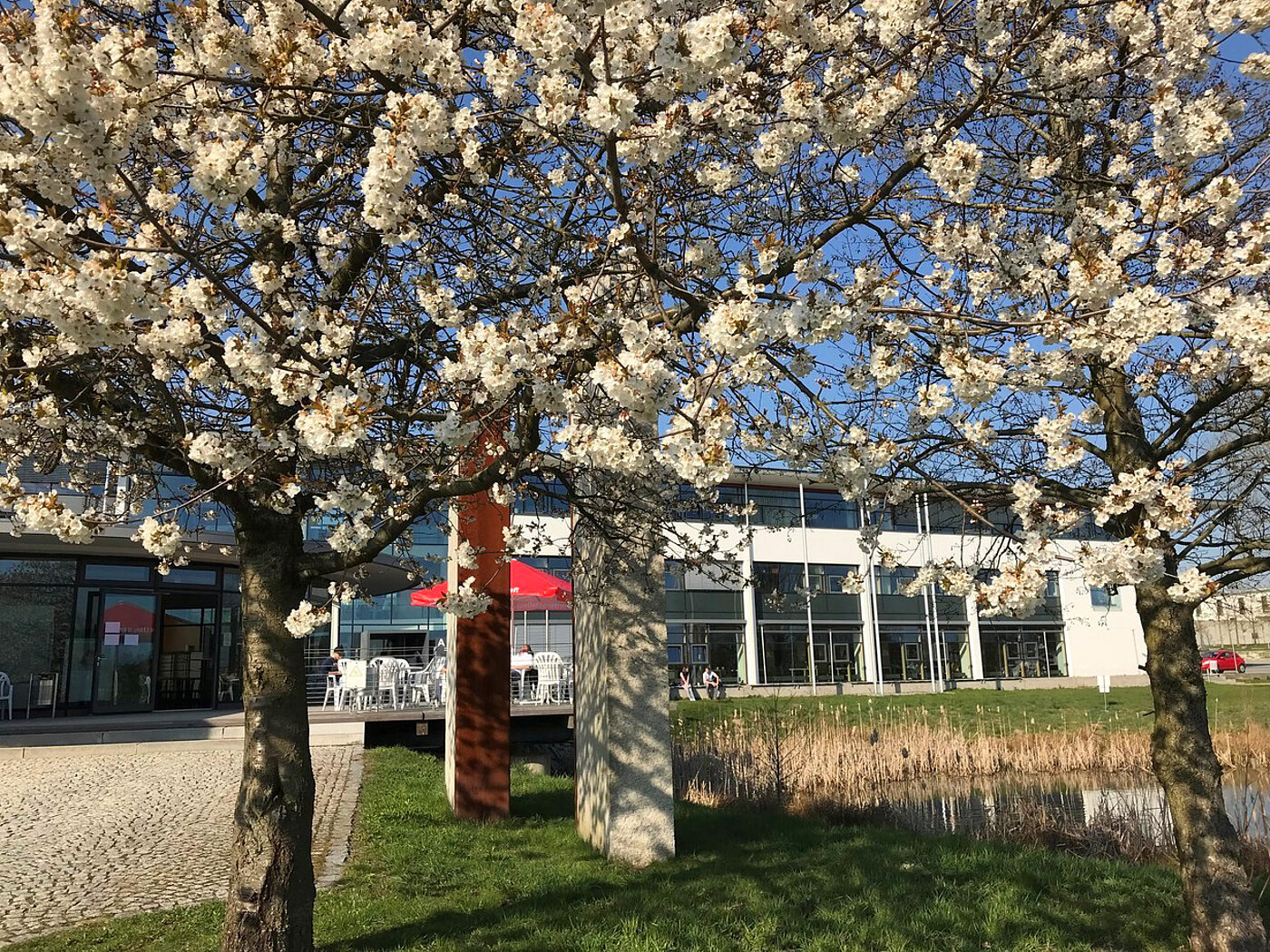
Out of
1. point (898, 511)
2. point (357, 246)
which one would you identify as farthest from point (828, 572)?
point (357, 246)

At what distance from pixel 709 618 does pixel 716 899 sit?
28.3 m

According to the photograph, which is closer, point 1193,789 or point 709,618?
point 1193,789

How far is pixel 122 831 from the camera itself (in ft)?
27.3

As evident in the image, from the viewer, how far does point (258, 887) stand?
434 centimetres

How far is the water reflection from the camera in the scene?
8797 millimetres

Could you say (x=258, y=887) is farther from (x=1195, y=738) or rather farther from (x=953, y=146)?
(x=1195, y=738)

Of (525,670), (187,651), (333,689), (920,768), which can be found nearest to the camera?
(920,768)

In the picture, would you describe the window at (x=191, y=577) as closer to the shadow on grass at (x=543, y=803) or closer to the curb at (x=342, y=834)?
the curb at (x=342, y=834)

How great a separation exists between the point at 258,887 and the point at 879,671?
113 feet

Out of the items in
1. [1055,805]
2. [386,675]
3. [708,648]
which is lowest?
[1055,805]

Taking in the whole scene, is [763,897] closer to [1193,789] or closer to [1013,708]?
[1193,789]

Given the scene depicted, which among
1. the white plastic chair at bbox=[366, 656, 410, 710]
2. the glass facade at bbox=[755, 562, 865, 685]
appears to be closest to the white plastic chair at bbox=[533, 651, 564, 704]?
the white plastic chair at bbox=[366, 656, 410, 710]

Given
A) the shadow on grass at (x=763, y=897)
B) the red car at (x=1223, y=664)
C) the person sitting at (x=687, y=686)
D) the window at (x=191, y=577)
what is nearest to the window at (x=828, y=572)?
the person sitting at (x=687, y=686)

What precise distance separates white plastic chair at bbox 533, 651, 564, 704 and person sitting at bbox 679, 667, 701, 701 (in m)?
11.7
